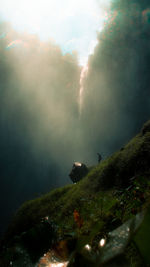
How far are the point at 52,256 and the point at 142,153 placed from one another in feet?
16.2

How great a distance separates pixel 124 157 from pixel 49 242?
5.34 m

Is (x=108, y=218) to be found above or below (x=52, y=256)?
below

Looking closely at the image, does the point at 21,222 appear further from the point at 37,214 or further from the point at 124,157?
the point at 124,157

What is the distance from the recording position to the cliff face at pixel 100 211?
1.19 ft

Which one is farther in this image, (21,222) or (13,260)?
(21,222)

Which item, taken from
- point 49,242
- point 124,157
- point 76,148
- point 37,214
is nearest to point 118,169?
point 124,157

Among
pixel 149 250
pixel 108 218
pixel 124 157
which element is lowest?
pixel 124 157

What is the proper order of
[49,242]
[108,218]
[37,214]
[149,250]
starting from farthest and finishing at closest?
[37,214] → [108,218] → [49,242] → [149,250]

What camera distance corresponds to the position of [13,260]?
0.40 m

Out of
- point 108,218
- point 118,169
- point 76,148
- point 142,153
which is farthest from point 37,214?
point 76,148

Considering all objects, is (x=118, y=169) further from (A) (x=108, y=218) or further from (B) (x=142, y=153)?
(A) (x=108, y=218)

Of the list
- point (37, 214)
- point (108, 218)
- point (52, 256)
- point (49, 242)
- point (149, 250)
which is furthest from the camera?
point (37, 214)

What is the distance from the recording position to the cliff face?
36cm

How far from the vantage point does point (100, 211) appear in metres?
2.41
